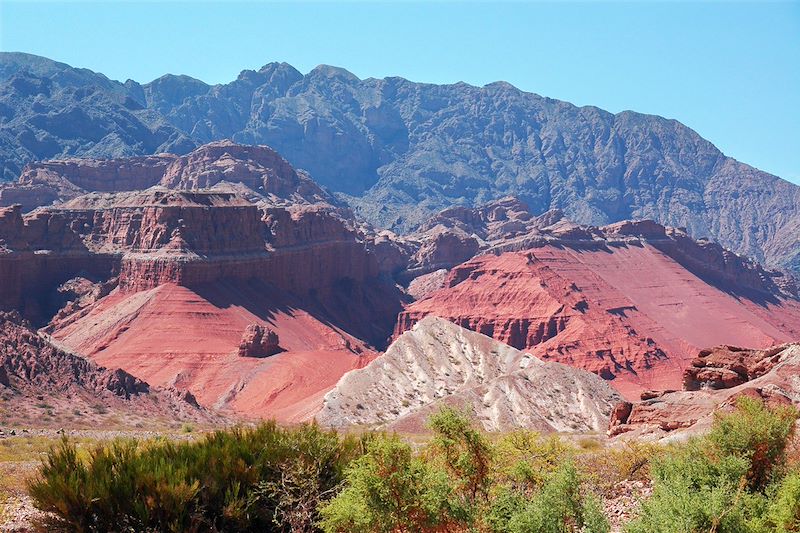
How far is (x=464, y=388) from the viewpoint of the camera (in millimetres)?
55500

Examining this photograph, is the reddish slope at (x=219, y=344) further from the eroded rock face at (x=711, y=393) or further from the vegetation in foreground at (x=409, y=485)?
the vegetation in foreground at (x=409, y=485)

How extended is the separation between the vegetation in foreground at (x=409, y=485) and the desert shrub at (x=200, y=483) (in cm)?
4

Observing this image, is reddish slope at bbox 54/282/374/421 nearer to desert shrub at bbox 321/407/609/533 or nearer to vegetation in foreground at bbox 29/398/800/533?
vegetation in foreground at bbox 29/398/800/533

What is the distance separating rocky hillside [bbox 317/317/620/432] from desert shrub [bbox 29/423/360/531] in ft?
88.2

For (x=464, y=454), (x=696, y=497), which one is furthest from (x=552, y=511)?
(x=464, y=454)

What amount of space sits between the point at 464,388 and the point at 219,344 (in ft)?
117

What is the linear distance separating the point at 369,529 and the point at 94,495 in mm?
6222

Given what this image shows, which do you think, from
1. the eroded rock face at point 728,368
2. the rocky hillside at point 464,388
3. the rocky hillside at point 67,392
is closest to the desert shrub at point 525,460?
the eroded rock face at point 728,368

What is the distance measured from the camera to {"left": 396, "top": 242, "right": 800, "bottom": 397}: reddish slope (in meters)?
99.4

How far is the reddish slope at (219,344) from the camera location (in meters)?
71.4

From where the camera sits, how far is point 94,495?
19297mm

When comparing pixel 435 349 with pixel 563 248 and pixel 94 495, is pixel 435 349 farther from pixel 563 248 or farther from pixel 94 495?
pixel 563 248

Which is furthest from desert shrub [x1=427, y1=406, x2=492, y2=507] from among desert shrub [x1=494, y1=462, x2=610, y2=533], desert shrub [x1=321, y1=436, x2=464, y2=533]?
desert shrub [x1=321, y1=436, x2=464, y2=533]

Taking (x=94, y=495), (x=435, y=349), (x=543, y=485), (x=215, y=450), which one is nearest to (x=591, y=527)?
(x=543, y=485)
